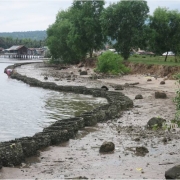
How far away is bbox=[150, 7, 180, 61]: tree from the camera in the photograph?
56531 mm

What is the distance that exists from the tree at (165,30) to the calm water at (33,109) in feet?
91.2

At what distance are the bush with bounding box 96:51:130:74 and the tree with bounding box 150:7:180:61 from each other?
814 cm

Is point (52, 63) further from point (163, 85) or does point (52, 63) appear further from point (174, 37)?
point (163, 85)

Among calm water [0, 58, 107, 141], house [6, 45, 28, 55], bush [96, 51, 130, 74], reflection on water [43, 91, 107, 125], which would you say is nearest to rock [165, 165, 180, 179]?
calm water [0, 58, 107, 141]

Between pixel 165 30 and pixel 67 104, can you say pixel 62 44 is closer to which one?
pixel 165 30

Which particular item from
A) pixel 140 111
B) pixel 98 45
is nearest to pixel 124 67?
pixel 98 45

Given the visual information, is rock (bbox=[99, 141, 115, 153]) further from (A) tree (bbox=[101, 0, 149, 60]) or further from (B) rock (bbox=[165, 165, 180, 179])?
(A) tree (bbox=[101, 0, 149, 60])

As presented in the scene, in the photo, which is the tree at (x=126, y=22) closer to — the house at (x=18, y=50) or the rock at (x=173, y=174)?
the rock at (x=173, y=174)

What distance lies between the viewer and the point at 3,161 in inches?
460

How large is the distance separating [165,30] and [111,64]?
1270cm

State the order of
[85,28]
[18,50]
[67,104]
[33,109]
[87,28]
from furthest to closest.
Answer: [18,50] → [85,28] → [87,28] → [67,104] → [33,109]

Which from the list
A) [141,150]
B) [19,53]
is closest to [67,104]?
[141,150]

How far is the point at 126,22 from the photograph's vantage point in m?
56.2

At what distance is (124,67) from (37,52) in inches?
5081
